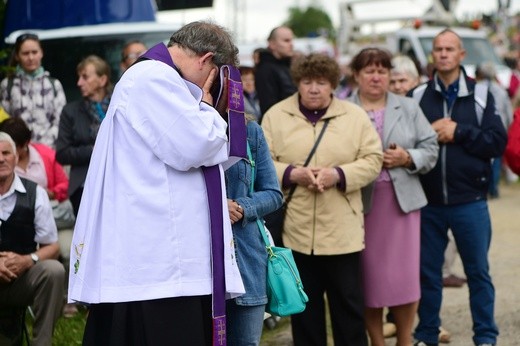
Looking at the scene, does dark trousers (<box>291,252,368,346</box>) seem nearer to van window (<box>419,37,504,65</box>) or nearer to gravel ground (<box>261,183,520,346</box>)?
gravel ground (<box>261,183,520,346</box>)

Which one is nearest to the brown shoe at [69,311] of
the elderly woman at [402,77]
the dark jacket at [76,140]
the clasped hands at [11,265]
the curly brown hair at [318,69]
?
the dark jacket at [76,140]

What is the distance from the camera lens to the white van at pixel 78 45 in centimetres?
1068

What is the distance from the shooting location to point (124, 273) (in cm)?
447

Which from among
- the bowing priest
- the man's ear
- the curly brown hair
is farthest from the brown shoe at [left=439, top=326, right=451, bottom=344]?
the man's ear

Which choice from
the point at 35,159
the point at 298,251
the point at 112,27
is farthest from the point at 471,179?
the point at 112,27

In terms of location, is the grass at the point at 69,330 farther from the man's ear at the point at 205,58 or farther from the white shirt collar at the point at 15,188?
the man's ear at the point at 205,58

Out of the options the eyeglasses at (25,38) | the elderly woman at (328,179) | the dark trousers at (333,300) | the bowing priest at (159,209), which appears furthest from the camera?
the eyeglasses at (25,38)

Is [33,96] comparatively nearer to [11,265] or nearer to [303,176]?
[11,265]

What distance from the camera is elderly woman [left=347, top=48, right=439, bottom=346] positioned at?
7.26 meters

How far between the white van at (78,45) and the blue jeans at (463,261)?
407cm

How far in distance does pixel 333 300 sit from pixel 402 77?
8.25ft

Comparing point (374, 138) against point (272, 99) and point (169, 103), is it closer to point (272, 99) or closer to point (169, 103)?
point (169, 103)

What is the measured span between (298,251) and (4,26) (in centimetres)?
442

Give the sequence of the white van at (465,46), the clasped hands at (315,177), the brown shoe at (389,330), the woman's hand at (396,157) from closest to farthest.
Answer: the clasped hands at (315,177) → the woman's hand at (396,157) → the brown shoe at (389,330) → the white van at (465,46)
